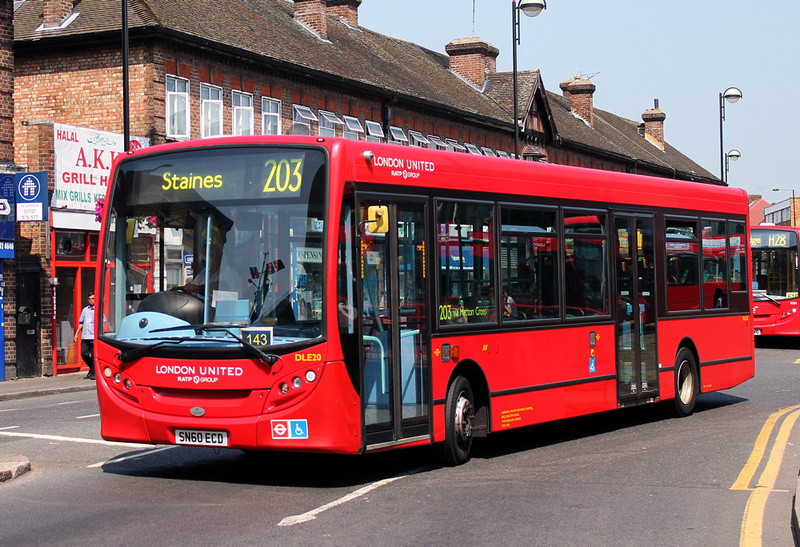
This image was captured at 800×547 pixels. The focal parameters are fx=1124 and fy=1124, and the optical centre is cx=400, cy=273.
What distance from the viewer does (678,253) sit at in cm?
1502

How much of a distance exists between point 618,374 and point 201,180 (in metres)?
6.04

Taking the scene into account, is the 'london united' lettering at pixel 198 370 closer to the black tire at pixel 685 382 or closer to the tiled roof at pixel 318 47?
the black tire at pixel 685 382

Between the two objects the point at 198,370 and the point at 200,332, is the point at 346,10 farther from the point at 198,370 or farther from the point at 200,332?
the point at 198,370

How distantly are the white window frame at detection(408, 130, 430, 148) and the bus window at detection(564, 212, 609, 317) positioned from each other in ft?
101

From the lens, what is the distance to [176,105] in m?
31.8

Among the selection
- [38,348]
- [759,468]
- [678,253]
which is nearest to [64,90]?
[38,348]

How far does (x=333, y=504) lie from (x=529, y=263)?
4.20 meters

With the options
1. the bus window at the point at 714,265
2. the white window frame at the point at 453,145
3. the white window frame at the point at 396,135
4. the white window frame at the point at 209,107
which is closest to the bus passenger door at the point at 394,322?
the bus window at the point at 714,265

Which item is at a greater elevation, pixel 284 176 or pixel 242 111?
pixel 242 111

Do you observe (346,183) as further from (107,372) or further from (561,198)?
(561,198)

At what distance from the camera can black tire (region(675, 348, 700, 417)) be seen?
14852 mm

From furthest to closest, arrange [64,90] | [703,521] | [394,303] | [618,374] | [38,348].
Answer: [64,90]
[38,348]
[618,374]
[394,303]
[703,521]

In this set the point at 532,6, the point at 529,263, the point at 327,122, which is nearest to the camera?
the point at 529,263

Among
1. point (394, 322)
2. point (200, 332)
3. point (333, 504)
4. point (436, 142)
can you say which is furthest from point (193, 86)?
point (333, 504)
